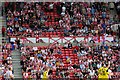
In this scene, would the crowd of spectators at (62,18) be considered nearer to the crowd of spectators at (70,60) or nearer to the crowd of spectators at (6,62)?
the crowd of spectators at (6,62)

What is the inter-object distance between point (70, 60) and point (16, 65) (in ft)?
13.5

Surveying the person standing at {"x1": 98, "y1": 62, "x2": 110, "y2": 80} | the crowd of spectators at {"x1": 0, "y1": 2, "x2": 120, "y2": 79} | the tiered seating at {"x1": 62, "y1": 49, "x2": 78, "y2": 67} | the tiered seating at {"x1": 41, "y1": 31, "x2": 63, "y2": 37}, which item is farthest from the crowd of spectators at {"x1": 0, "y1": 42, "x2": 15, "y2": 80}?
the person standing at {"x1": 98, "y1": 62, "x2": 110, "y2": 80}

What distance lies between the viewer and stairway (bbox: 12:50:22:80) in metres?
41.2

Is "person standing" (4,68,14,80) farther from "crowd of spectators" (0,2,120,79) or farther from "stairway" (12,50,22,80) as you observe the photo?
"stairway" (12,50,22,80)

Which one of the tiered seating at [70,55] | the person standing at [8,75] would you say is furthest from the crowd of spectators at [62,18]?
the person standing at [8,75]

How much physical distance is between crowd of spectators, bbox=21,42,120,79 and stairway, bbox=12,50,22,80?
1.45ft

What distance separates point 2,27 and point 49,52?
4.31m

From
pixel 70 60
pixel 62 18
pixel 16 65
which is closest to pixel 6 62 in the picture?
pixel 16 65

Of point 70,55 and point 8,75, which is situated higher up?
point 70,55

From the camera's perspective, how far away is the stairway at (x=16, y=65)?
4125cm

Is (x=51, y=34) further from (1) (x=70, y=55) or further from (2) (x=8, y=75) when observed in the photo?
(2) (x=8, y=75)

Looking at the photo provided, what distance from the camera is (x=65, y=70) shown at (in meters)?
41.9

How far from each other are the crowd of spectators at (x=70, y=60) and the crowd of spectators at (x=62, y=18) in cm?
171

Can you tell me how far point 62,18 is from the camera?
47.0 m
